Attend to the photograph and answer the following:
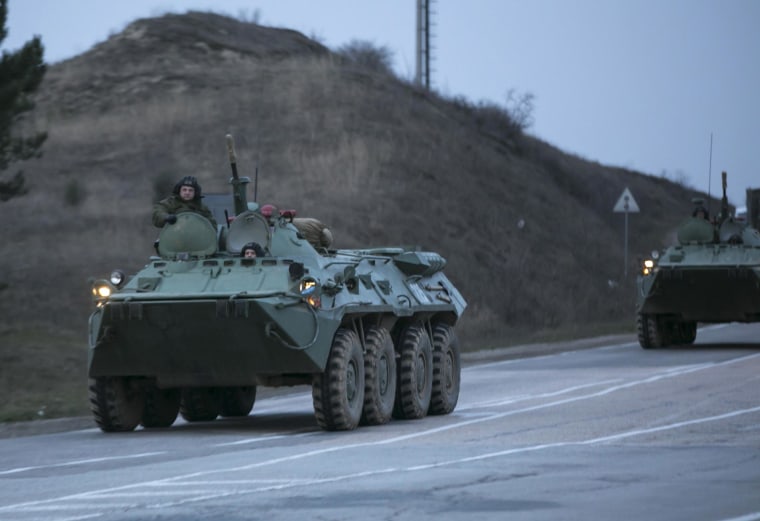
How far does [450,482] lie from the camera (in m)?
11.8

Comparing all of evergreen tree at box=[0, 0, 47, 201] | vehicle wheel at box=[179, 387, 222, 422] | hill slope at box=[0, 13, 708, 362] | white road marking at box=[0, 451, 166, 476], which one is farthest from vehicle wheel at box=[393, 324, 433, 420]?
hill slope at box=[0, 13, 708, 362]

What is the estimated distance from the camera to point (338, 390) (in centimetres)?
1641

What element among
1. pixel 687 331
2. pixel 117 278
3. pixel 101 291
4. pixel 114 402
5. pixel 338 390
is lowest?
pixel 114 402

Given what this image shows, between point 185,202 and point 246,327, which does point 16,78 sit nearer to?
point 185,202

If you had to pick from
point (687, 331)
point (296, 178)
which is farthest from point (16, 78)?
point (296, 178)

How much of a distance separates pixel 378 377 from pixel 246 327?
7.00 ft

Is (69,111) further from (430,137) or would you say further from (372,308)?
(372,308)

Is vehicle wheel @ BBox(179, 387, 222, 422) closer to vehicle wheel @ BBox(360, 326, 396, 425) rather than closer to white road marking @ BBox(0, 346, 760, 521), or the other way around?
vehicle wheel @ BBox(360, 326, 396, 425)

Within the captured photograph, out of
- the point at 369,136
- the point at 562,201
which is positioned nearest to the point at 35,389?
the point at 369,136

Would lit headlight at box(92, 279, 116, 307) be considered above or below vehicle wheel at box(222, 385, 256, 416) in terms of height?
above

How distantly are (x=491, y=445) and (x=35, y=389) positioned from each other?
1399 centimetres

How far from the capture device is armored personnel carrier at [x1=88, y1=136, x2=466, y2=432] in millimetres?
16172

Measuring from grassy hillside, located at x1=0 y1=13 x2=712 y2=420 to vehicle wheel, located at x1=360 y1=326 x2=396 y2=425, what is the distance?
1217 centimetres

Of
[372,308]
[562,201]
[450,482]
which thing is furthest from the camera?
[562,201]
